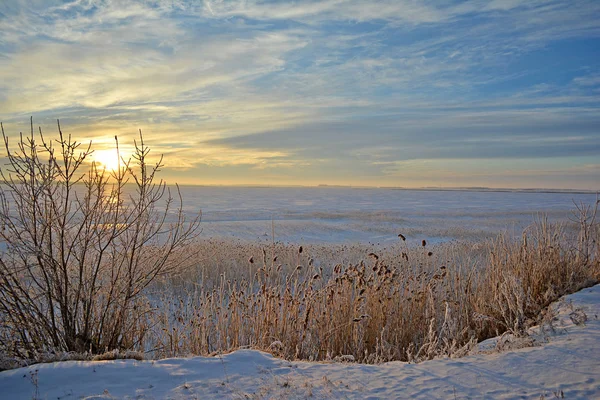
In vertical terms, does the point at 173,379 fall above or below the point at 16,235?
below

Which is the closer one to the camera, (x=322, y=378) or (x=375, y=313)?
(x=322, y=378)

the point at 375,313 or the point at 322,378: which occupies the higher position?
the point at 322,378

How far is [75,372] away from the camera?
3.75 metres

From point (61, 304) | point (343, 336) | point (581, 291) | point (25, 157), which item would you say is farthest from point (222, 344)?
point (581, 291)

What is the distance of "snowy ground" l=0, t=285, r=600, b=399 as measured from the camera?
334cm

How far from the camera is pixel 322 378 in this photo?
11.9ft

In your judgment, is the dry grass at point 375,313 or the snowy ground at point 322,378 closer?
the snowy ground at point 322,378

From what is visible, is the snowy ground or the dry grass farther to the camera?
the dry grass

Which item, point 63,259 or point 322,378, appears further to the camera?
point 63,259

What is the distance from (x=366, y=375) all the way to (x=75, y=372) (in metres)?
2.48

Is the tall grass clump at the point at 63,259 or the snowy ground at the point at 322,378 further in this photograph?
the tall grass clump at the point at 63,259

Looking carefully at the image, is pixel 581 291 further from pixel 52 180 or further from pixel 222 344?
pixel 52 180

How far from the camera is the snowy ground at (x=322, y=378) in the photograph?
3342 millimetres

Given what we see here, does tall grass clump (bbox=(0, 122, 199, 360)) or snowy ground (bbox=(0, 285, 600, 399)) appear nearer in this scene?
snowy ground (bbox=(0, 285, 600, 399))
